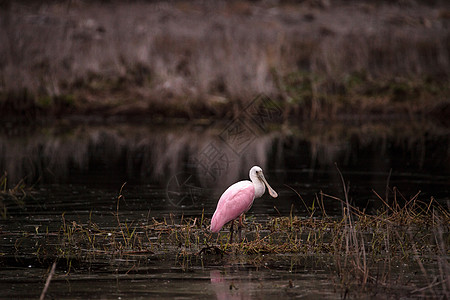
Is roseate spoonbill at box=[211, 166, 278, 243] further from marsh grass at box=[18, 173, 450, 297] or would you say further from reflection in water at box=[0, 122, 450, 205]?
reflection in water at box=[0, 122, 450, 205]

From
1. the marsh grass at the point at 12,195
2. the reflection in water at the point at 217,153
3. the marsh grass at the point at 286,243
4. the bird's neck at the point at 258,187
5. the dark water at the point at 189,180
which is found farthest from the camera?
the reflection in water at the point at 217,153

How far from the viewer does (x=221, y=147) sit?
23.0m

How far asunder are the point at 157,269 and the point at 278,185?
7.55m

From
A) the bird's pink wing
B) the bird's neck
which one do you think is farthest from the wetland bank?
the bird's neck

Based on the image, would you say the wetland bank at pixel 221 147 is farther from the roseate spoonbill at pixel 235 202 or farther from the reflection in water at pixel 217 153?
the roseate spoonbill at pixel 235 202

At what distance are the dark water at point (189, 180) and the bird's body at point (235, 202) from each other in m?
0.74

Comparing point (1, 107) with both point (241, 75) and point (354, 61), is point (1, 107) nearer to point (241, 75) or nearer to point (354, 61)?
point (241, 75)

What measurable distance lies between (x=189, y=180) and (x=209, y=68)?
592 inches

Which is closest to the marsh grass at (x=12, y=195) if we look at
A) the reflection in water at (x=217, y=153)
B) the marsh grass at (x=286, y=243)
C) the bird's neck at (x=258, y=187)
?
the reflection in water at (x=217, y=153)

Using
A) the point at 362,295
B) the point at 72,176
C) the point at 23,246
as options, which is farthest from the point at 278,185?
the point at 362,295

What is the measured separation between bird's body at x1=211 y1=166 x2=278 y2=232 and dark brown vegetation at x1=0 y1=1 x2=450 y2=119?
19.0m

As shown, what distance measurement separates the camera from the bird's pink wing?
10344 mm

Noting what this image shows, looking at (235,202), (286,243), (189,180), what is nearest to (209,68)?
(189,180)

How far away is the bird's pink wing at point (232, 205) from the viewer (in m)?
10.3
